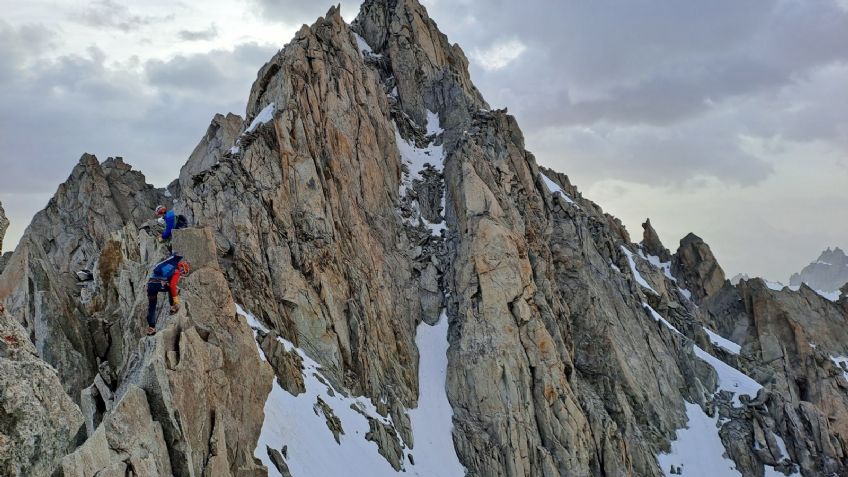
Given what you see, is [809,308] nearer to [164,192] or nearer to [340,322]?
[340,322]

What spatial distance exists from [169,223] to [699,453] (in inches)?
1824

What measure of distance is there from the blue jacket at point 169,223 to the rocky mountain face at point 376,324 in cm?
164

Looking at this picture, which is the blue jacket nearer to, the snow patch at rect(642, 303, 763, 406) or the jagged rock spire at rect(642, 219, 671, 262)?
the snow patch at rect(642, 303, 763, 406)

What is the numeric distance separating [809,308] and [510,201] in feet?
162

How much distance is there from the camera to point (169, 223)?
21.4 metres

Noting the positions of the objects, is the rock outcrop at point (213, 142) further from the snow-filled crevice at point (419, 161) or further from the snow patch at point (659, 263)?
the snow patch at point (659, 263)

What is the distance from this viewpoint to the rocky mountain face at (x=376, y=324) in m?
19.0

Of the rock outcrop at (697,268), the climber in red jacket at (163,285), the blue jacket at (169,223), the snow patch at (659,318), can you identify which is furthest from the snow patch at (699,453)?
the blue jacket at (169,223)

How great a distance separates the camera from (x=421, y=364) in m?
45.2

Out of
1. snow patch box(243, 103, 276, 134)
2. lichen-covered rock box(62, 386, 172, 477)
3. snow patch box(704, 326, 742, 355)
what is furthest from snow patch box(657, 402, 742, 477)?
lichen-covered rock box(62, 386, 172, 477)

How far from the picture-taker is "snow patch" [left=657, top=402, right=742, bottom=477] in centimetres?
5000

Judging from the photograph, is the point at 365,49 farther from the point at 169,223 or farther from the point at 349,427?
the point at 169,223

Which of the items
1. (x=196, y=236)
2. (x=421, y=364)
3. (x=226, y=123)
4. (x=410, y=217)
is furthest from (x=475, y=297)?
(x=226, y=123)

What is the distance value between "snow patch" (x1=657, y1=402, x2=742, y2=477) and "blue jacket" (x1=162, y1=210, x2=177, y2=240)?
41.8 meters
